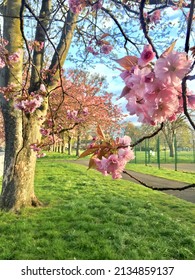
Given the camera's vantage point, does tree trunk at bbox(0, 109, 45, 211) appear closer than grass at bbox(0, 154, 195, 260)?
No

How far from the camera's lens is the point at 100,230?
4004 millimetres

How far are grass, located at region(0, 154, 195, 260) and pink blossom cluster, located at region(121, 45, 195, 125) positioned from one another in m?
2.58

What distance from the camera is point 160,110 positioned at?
36.2 inches

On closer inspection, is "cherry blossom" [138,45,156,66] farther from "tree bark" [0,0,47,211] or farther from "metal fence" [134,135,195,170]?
"metal fence" [134,135,195,170]

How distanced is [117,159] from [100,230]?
2.89 m

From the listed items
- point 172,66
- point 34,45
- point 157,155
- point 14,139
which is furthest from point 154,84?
point 157,155

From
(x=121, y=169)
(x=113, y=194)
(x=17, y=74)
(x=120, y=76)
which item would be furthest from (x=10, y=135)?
(x=120, y=76)

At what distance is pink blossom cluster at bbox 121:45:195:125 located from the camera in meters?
0.82

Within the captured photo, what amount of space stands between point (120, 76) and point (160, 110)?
0.17 m

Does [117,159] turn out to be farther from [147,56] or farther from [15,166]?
[15,166]

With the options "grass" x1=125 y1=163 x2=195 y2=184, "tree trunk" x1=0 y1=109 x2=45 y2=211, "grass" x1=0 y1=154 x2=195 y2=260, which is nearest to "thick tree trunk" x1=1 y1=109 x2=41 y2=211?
"tree trunk" x1=0 y1=109 x2=45 y2=211

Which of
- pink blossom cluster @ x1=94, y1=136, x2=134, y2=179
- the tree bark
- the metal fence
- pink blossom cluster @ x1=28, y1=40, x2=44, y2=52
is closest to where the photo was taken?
pink blossom cluster @ x1=94, y1=136, x2=134, y2=179

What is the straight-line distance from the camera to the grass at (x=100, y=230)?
10.7 ft

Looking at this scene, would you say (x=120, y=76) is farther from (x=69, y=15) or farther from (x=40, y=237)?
(x=69, y=15)
